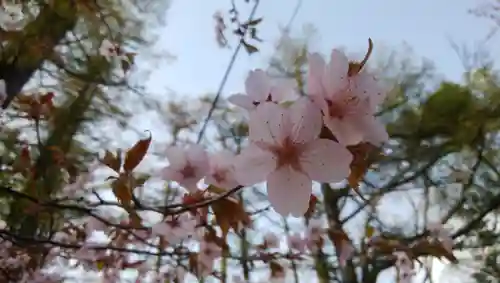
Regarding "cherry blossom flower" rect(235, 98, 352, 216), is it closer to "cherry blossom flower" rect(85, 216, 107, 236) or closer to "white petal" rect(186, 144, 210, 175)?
"white petal" rect(186, 144, 210, 175)

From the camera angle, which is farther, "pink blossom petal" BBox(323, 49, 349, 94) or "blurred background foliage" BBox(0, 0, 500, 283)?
"blurred background foliage" BBox(0, 0, 500, 283)

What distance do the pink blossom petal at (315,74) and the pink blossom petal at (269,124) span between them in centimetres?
3

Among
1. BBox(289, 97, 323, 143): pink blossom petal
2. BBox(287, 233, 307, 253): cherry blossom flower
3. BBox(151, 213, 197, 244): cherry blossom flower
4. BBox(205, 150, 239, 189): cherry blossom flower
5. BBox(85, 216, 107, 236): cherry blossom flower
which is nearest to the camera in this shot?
BBox(289, 97, 323, 143): pink blossom petal

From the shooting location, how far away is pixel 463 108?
2311 mm

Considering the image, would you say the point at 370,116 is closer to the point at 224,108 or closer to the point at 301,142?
the point at 301,142

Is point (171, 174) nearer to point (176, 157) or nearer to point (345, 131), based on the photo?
point (176, 157)

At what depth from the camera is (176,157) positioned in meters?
0.68

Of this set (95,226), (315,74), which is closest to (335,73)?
(315,74)

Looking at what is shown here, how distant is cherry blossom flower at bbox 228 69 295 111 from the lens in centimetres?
45

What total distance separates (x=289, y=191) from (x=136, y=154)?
22 centimetres

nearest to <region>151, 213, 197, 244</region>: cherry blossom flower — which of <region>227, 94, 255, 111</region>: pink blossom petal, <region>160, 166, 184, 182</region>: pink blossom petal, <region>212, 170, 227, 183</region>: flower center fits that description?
<region>160, 166, 184, 182</region>: pink blossom petal

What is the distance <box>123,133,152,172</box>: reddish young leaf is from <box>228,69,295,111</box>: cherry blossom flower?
14 centimetres

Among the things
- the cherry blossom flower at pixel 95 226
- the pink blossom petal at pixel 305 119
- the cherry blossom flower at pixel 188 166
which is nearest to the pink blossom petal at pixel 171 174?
the cherry blossom flower at pixel 188 166

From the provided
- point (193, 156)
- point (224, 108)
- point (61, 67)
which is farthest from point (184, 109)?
point (193, 156)
